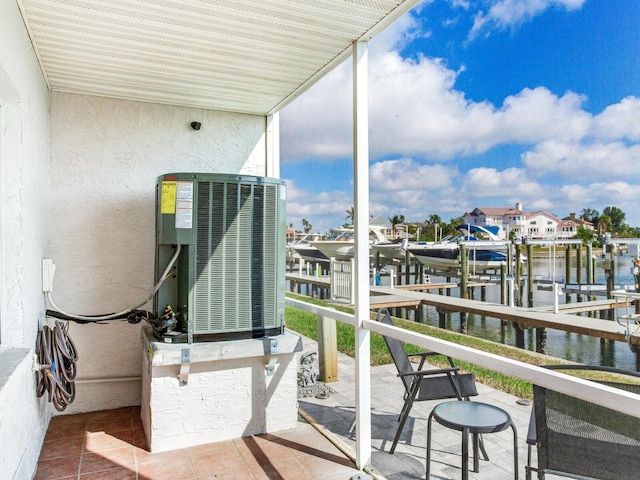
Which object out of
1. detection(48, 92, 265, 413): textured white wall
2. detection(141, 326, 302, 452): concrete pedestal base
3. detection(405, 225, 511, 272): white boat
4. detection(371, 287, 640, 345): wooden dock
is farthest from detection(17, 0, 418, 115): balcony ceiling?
detection(405, 225, 511, 272): white boat

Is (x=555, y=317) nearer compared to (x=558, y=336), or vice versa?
(x=555, y=317)

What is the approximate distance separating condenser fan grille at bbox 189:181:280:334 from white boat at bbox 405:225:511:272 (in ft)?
46.4

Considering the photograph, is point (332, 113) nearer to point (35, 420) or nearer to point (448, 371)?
point (448, 371)

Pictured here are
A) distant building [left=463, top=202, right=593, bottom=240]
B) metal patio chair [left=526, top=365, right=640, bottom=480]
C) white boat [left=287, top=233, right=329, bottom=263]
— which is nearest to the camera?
metal patio chair [left=526, top=365, right=640, bottom=480]

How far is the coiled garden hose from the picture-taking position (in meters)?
2.61

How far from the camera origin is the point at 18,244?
2.25 meters

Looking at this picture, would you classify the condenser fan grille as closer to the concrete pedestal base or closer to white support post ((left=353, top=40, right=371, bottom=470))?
the concrete pedestal base

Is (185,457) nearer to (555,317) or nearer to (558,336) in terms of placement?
(555,317)

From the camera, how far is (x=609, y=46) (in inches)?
294

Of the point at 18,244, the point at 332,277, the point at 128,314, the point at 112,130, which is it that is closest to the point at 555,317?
the point at 332,277

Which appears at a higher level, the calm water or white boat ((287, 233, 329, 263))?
white boat ((287, 233, 329, 263))

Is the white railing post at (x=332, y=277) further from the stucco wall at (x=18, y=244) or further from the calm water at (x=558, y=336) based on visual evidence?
the stucco wall at (x=18, y=244)

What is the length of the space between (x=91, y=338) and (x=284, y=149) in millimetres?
2327

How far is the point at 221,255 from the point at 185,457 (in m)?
1.27
